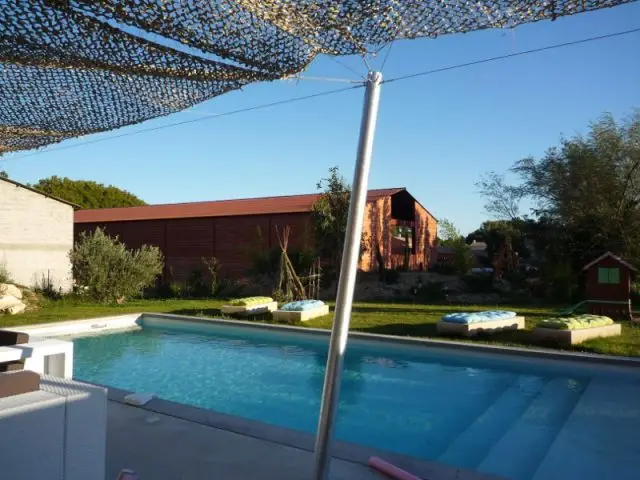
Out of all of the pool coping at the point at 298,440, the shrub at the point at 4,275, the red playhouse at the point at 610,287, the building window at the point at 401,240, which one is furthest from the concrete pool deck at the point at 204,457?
the building window at the point at 401,240

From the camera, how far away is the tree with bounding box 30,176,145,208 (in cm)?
3781

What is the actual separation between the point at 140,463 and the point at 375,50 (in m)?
2.81

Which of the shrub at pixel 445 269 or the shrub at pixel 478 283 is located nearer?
the shrub at pixel 478 283

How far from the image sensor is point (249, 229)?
→ 20.9m

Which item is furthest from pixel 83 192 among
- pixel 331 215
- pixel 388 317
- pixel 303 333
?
pixel 303 333

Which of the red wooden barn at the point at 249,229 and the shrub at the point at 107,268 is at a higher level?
the red wooden barn at the point at 249,229

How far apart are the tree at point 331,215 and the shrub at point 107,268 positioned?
5.48 m

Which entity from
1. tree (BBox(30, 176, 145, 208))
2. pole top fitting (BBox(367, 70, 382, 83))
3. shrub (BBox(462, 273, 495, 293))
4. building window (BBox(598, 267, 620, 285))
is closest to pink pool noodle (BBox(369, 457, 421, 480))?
pole top fitting (BBox(367, 70, 382, 83))

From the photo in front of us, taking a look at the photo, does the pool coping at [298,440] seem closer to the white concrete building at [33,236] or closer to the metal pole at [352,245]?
the metal pole at [352,245]

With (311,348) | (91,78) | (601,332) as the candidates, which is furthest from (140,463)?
(601,332)

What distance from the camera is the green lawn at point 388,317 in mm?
8633

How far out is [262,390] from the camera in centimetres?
729

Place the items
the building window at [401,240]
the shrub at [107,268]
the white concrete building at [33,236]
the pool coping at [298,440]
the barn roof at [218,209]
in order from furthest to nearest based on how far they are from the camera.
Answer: the building window at [401,240] → the barn roof at [218,209] → the white concrete building at [33,236] → the shrub at [107,268] → the pool coping at [298,440]

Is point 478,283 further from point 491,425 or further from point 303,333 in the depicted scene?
point 491,425
